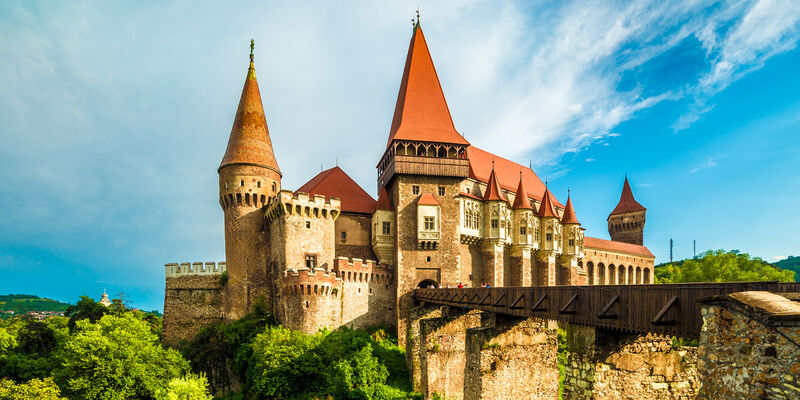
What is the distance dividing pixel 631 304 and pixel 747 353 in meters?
3.87

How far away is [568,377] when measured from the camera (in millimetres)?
13047

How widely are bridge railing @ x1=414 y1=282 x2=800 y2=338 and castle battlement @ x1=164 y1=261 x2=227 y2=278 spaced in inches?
1041

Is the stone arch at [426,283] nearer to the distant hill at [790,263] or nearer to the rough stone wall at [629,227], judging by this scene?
the rough stone wall at [629,227]

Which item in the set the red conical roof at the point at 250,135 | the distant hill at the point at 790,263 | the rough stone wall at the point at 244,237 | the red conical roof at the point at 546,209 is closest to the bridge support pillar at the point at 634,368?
the rough stone wall at the point at 244,237

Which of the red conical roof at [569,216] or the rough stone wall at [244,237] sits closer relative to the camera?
the rough stone wall at [244,237]

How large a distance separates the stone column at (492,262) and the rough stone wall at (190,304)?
21598 millimetres

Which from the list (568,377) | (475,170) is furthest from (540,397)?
(475,170)

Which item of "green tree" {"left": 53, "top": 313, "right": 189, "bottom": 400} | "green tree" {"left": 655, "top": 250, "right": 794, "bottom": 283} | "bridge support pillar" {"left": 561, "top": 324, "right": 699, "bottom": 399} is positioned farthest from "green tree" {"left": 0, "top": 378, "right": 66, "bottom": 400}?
"green tree" {"left": 655, "top": 250, "right": 794, "bottom": 283}

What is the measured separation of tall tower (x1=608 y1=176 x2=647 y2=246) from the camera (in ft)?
A: 232

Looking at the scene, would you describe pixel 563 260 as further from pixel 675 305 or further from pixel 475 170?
pixel 675 305

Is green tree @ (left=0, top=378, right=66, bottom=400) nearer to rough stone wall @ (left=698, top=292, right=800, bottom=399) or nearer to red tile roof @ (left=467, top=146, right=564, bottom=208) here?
rough stone wall @ (left=698, top=292, right=800, bottom=399)

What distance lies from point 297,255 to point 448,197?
12.6 meters

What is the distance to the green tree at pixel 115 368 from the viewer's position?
2564cm

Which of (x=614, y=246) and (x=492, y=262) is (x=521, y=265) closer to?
(x=492, y=262)
